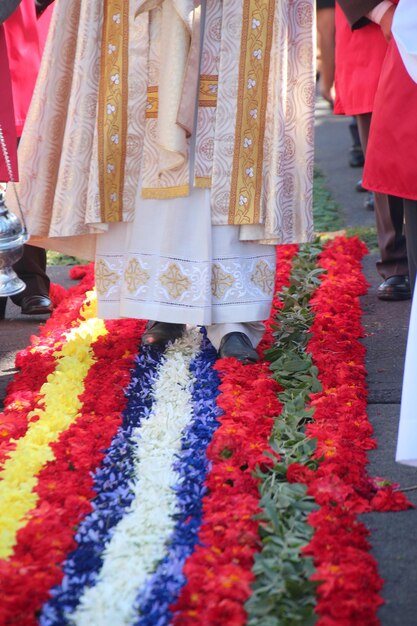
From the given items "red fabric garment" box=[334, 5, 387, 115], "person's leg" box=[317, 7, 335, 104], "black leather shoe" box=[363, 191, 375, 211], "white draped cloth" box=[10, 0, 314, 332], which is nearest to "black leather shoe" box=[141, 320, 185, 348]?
"white draped cloth" box=[10, 0, 314, 332]

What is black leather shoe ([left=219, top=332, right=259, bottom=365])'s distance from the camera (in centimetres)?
376

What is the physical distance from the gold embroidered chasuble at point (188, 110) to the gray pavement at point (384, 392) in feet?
1.93

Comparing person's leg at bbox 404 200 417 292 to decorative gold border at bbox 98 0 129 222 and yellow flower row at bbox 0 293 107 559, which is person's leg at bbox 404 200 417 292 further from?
yellow flower row at bbox 0 293 107 559

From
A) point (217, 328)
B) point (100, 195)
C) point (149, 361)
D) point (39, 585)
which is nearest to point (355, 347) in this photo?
point (217, 328)

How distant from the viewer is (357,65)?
4.83 meters

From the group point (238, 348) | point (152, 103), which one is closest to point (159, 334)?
point (238, 348)

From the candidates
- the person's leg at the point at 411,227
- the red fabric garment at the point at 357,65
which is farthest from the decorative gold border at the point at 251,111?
the red fabric garment at the point at 357,65

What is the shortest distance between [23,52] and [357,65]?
1.48m

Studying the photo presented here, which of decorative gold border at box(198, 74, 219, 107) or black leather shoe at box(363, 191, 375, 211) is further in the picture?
black leather shoe at box(363, 191, 375, 211)

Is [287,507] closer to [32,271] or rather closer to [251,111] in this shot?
[251,111]

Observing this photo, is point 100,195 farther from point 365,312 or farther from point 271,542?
point 271,542

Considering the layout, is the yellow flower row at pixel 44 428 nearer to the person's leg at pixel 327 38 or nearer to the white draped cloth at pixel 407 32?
the white draped cloth at pixel 407 32

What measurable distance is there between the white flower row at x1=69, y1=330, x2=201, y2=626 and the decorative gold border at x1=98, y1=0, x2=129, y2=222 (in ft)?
2.15

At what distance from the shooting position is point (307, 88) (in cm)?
384
